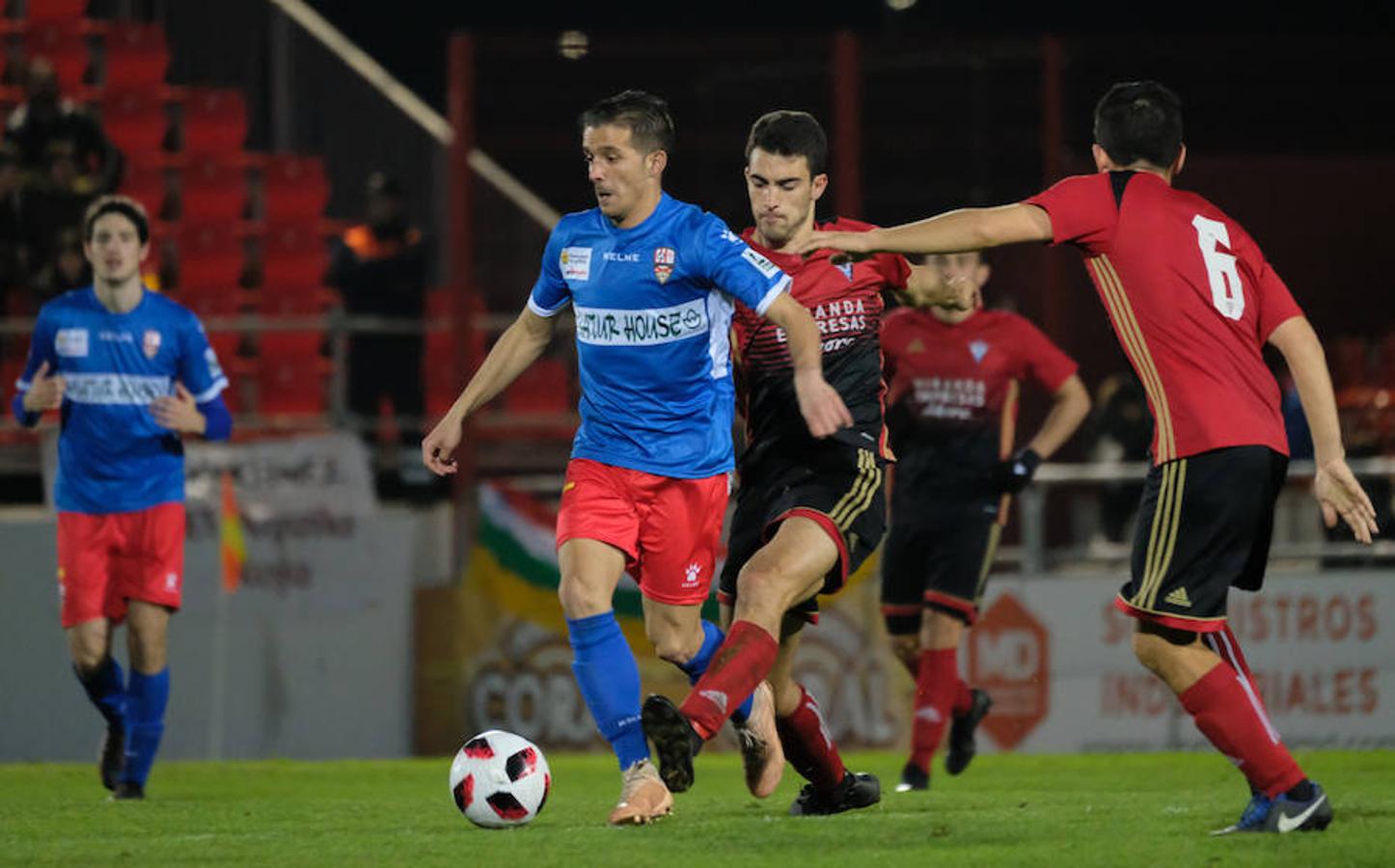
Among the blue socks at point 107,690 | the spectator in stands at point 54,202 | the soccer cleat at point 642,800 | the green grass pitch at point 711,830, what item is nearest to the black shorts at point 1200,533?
the green grass pitch at point 711,830

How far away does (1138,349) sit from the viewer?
241 inches

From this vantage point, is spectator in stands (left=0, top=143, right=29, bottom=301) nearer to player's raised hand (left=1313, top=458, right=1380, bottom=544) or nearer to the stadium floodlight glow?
the stadium floodlight glow

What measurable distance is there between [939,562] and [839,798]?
124 inches

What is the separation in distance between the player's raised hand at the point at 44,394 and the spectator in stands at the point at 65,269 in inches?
179

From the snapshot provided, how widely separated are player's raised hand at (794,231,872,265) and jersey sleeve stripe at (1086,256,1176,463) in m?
0.75

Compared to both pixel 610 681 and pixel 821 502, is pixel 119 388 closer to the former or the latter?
pixel 610 681

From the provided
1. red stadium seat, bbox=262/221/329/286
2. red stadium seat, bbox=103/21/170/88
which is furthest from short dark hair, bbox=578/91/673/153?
red stadium seat, bbox=103/21/170/88

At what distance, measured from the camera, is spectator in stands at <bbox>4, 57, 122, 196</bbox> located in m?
14.4

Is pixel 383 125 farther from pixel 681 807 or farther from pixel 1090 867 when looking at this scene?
pixel 1090 867

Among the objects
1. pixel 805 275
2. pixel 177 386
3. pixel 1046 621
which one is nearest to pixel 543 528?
pixel 1046 621

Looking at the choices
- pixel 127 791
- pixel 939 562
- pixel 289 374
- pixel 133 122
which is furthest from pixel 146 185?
pixel 939 562

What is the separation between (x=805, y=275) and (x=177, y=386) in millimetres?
3529

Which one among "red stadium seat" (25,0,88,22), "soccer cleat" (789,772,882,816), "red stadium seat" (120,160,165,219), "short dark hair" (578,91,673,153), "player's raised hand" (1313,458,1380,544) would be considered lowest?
"soccer cleat" (789,772,882,816)

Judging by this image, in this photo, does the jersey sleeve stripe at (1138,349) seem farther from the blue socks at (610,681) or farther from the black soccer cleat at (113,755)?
the black soccer cleat at (113,755)
